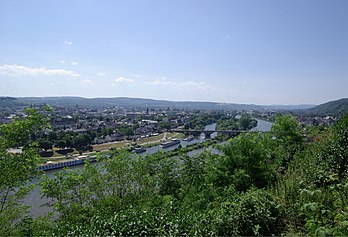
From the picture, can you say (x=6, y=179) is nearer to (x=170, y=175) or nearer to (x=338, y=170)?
(x=170, y=175)

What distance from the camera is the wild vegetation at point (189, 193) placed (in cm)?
331

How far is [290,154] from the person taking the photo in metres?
10.2

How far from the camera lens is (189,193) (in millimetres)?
7098

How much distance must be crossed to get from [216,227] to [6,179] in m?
4.87

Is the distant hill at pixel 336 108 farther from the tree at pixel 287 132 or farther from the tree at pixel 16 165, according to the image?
the tree at pixel 16 165

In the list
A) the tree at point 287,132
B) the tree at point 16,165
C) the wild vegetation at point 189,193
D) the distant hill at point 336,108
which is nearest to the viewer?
the wild vegetation at point 189,193

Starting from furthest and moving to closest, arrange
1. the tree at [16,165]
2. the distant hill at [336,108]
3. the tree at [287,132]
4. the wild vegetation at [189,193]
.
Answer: the distant hill at [336,108]
the tree at [287,132]
the tree at [16,165]
the wild vegetation at [189,193]

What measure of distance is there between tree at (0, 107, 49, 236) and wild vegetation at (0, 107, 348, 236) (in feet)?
0.07

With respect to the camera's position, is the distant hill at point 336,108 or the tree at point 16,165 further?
the distant hill at point 336,108

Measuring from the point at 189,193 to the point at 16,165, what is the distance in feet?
14.0

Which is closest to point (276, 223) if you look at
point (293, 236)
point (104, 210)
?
point (293, 236)

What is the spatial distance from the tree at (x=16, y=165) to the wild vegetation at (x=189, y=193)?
2cm

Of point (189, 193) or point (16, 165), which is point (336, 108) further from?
point (16, 165)

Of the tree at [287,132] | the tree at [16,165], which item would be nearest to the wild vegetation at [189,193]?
the tree at [16,165]
